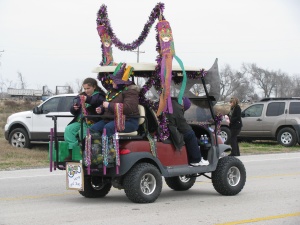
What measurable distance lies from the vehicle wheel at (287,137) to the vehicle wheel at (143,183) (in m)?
16.9

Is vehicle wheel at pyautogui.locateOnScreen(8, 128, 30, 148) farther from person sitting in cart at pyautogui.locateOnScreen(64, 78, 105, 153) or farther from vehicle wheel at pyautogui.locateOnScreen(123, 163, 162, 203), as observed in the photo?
vehicle wheel at pyautogui.locateOnScreen(123, 163, 162, 203)

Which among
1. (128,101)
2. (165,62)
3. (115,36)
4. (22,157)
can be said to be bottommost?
(22,157)

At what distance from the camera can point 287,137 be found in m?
26.8

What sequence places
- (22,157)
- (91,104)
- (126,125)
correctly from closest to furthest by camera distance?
(126,125) < (91,104) < (22,157)

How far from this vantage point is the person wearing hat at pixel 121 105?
1016cm

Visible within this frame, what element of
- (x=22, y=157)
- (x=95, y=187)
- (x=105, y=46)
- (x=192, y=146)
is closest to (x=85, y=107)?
(x=95, y=187)

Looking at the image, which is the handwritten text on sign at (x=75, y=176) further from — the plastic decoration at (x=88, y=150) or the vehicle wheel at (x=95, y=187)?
the vehicle wheel at (x=95, y=187)

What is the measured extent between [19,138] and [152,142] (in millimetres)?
12011

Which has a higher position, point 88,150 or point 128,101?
point 128,101

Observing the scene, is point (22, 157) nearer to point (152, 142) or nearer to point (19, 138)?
point (19, 138)

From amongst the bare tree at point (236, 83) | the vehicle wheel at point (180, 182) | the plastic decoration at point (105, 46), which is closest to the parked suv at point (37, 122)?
the vehicle wheel at point (180, 182)

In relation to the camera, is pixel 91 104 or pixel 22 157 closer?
pixel 91 104

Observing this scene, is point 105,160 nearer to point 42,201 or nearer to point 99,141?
point 99,141

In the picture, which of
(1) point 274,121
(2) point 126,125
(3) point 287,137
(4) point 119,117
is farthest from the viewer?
(1) point 274,121
